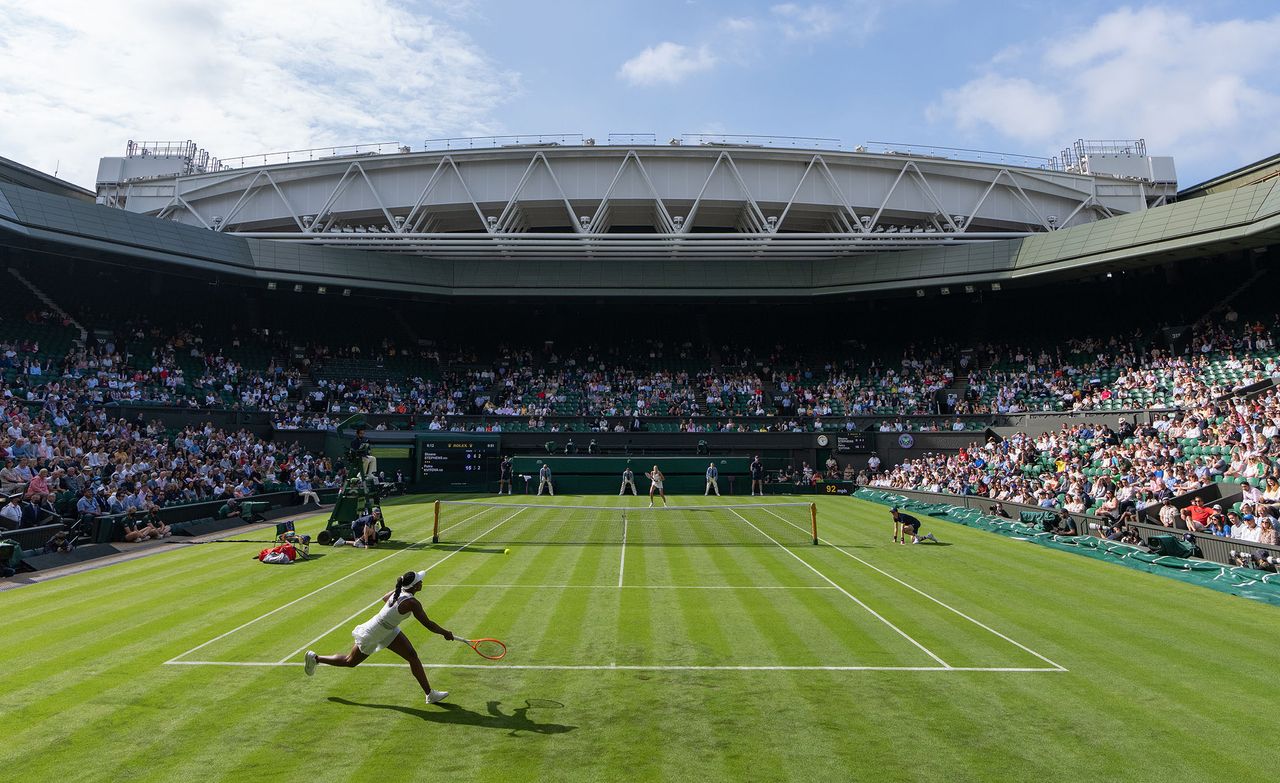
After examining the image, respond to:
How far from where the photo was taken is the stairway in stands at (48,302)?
39844mm

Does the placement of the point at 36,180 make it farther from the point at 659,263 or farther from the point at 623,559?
the point at 623,559

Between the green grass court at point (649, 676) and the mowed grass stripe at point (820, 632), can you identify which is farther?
the mowed grass stripe at point (820, 632)

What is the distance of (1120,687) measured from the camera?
9.52 metres

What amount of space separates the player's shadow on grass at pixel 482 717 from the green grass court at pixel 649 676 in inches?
1.4

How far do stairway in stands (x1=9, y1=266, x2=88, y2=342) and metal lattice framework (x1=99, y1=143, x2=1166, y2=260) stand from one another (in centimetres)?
905

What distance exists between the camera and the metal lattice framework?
42.4 m

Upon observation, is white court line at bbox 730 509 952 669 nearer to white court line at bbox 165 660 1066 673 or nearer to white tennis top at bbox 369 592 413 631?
white court line at bbox 165 660 1066 673

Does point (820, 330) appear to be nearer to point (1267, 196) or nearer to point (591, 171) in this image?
point (591, 171)

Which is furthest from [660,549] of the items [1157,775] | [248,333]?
[248,333]

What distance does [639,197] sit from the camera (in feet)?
142

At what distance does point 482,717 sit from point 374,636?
1.81 m

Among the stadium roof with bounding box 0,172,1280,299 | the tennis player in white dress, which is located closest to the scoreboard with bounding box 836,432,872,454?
the stadium roof with bounding box 0,172,1280,299

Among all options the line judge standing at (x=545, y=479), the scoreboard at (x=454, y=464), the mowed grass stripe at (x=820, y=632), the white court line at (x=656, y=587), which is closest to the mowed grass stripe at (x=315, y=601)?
the white court line at (x=656, y=587)

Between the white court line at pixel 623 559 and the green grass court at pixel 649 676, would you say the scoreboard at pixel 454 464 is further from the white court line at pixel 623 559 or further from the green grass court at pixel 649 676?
the green grass court at pixel 649 676
